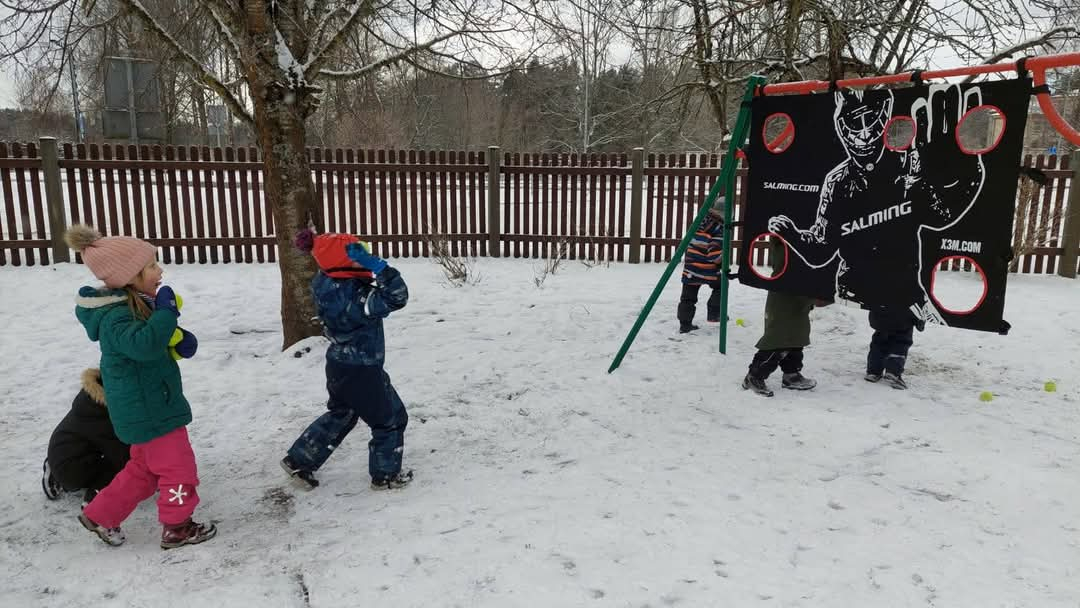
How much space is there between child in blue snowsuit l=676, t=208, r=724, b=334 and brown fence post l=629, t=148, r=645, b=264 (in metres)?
3.46

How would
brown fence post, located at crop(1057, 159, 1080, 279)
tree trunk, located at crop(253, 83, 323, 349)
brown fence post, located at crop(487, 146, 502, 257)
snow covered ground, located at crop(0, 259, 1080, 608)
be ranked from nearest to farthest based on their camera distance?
1. snow covered ground, located at crop(0, 259, 1080, 608)
2. tree trunk, located at crop(253, 83, 323, 349)
3. brown fence post, located at crop(1057, 159, 1080, 279)
4. brown fence post, located at crop(487, 146, 502, 257)

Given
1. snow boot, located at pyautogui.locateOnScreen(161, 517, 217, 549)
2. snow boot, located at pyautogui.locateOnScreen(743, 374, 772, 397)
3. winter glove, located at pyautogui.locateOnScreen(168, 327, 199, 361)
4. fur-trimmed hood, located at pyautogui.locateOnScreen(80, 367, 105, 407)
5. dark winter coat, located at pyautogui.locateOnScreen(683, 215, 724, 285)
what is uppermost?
dark winter coat, located at pyautogui.locateOnScreen(683, 215, 724, 285)

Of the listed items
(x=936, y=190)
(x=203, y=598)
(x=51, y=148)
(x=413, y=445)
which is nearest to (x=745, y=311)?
(x=936, y=190)

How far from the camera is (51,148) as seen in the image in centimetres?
851

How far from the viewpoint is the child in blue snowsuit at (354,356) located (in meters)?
3.27

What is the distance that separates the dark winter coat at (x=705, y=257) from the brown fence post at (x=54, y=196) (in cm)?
770

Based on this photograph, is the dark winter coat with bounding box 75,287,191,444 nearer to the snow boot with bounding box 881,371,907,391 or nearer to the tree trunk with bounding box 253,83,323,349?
A: the tree trunk with bounding box 253,83,323,349

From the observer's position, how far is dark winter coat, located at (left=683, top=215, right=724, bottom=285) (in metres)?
6.29

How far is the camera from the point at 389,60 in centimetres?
545

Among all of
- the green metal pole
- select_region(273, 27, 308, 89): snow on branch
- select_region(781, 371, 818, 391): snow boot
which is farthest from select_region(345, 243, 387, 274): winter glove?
select_region(781, 371, 818, 391): snow boot

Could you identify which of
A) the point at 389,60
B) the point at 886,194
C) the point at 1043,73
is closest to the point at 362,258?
the point at 389,60

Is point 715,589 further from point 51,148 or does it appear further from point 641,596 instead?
point 51,148

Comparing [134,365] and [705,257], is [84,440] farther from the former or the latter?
[705,257]

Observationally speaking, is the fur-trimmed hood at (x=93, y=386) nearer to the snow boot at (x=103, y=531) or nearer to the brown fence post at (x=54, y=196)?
the snow boot at (x=103, y=531)
